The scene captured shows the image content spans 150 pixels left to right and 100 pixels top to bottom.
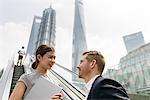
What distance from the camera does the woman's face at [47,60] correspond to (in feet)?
7.42

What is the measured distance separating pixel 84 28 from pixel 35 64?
7956 cm

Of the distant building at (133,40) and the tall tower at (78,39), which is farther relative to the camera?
the distant building at (133,40)

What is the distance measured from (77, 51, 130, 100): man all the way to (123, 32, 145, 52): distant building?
3756 inches

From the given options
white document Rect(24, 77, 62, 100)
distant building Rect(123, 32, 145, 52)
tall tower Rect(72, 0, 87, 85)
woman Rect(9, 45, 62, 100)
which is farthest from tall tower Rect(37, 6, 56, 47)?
white document Rect(24, 77, 62, 100)

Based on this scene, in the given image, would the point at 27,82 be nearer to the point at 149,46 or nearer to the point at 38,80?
the point at 38,80

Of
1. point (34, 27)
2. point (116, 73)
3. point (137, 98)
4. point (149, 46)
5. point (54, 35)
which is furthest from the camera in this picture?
point (34, 27)

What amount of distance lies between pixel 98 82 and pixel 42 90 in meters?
0.60

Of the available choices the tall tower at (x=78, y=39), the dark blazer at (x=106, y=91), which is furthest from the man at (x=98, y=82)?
the tall tower at (x=78, y=39)

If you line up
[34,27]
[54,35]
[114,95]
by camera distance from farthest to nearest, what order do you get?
[34,27]
[54,35]
[114,95]

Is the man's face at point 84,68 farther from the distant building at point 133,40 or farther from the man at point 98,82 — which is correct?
the distant building at point 133,40

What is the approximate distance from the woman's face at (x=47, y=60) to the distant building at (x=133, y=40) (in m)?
95.2

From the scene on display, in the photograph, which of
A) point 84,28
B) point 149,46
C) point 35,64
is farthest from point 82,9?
point 35,64

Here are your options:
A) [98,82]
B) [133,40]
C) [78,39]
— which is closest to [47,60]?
[98,82]

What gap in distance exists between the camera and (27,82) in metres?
2.01
